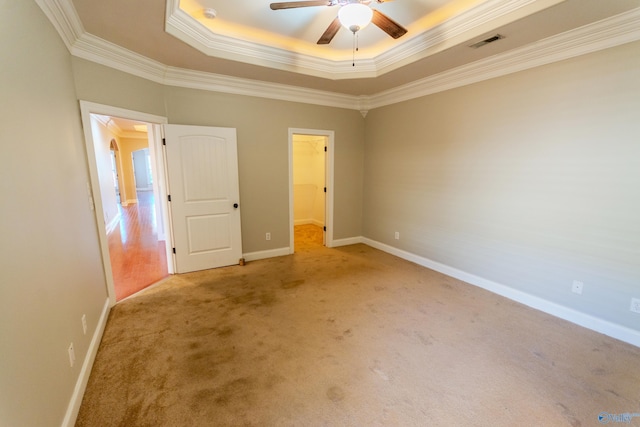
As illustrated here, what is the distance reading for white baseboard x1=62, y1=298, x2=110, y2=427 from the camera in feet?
5.17

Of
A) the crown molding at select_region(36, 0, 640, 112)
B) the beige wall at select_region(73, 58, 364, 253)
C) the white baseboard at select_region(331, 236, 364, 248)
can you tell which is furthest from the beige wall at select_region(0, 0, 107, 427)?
the white baseboard at select_region(331, 236, 364, 248)

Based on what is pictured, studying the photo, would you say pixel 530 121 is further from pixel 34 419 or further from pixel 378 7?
pixel 34 419

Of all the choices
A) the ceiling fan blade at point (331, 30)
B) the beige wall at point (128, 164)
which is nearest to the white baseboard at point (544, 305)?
the ceiling fan blade at point (331, 30)

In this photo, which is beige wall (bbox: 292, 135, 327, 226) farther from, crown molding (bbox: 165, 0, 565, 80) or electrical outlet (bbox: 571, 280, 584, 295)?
electrical outlet (bbox: 571, 280, 584, 295)

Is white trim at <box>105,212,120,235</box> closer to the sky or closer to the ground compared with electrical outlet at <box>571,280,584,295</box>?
closer to the ground

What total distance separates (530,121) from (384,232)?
8.56 ft

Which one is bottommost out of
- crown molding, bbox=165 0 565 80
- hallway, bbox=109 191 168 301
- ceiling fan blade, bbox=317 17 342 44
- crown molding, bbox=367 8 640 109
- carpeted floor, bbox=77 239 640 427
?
carpeted floor, bbox=77 239 640 427

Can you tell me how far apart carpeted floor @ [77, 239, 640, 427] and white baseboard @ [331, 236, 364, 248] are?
1.77 metres

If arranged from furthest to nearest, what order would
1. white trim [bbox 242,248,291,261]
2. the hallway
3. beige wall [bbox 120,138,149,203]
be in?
beige wall [bbox 120,138,149,203], white trim [bbox 242,248,291,261], the hallway

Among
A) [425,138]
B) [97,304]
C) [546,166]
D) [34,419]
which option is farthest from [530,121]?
[97,304]

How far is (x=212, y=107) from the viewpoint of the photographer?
3.77m

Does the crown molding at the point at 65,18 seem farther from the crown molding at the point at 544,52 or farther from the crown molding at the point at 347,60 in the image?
the crown molding at the point at 544,52

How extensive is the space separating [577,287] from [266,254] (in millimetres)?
3823

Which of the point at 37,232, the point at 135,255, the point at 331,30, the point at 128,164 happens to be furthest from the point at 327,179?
the point at 128,164
